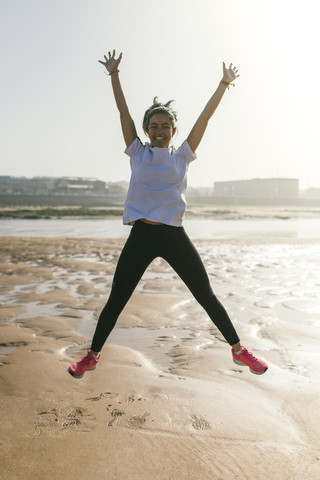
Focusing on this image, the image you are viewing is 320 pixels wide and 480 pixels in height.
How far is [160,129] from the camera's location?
332 cm

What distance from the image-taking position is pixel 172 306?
283 inches

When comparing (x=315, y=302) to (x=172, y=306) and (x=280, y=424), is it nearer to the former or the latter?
(x=172, y=306)

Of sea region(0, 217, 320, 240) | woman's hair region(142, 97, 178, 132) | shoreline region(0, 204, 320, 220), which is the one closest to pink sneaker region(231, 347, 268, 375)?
woman's hair region(142, 97, 178, 132)

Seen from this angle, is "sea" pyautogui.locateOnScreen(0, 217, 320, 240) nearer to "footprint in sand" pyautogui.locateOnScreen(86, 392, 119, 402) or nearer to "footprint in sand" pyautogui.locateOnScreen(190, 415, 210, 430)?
"footprint in sand" pyautogui.locateOnScreen(86, 392, 119, 402)

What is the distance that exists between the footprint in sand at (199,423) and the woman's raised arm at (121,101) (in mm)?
2139

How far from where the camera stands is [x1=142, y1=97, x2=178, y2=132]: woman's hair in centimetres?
331

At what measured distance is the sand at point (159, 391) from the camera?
9.24 feet

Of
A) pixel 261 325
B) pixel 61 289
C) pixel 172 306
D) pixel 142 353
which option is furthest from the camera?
pixel 61 289

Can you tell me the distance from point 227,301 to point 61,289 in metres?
3.10

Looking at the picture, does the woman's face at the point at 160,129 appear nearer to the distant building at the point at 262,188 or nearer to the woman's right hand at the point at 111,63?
the woman's right hand at the point at 111,63

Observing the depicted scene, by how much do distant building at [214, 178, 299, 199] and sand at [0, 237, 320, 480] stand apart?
10975 cm

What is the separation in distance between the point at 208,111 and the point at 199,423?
2.36 m

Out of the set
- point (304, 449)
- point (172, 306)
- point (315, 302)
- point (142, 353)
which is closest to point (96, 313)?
point (172, 306)

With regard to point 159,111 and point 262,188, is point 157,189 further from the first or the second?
point 262,188
